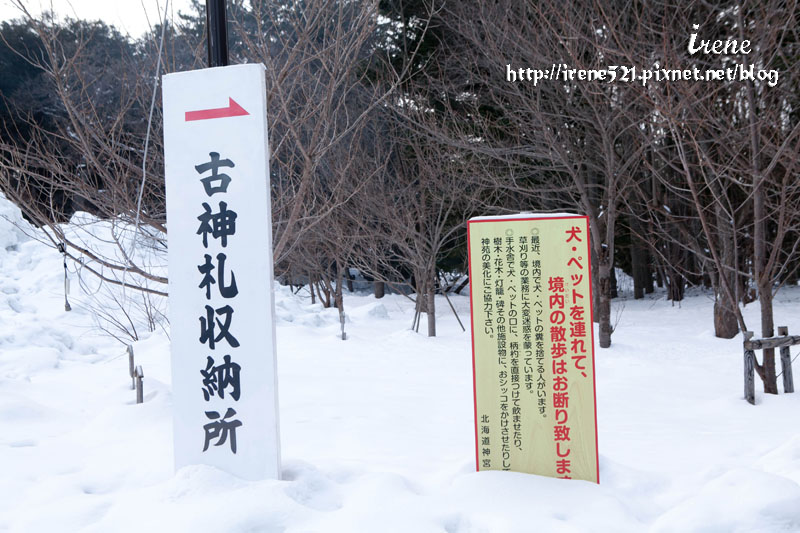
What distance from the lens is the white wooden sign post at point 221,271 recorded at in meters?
3.13

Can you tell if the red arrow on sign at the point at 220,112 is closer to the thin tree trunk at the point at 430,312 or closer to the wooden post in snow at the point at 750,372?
the wooden post in snow at the point at 750,372

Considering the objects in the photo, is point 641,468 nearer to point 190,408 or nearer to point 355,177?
point 190,408

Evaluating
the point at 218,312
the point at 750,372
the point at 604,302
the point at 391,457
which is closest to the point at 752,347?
the point at 750,372

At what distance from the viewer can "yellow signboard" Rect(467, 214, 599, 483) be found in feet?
10.9

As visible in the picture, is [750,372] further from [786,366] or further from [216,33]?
[216,33]

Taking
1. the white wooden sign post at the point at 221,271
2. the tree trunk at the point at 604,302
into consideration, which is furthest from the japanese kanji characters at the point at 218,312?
the tree trunk at the point at 604,302

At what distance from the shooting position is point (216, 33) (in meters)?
3.42

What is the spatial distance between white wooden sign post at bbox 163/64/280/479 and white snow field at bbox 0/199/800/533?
22 centimetres

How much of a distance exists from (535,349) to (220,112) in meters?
2.27

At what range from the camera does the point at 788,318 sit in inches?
491

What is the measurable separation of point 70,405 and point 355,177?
715cm

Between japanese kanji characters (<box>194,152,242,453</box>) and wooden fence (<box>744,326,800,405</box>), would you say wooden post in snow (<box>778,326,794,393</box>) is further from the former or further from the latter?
japanese kanji characters (<box>194,152,242,453</box>)

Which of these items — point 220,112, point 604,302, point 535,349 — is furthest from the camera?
point 604,302

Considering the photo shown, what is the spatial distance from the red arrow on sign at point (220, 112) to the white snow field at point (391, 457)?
1951mm
